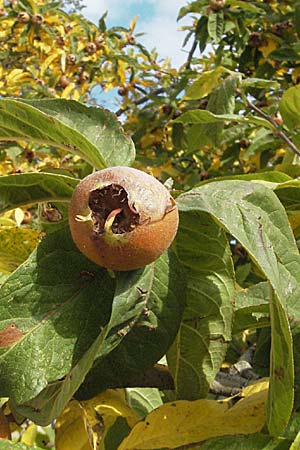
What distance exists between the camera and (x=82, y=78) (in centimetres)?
434

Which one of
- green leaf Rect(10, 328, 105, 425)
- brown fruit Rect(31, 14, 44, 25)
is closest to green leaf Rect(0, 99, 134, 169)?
green leaf Rect(10, 328, 105, 425)

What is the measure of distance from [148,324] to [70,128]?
0.24 metres

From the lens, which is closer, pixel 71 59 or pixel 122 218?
pixel 122 218

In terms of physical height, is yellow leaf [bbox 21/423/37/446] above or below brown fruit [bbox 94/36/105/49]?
above

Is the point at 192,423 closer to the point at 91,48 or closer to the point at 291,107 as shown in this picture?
the point at 291,107

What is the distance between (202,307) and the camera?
746 mm

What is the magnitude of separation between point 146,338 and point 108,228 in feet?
0.53

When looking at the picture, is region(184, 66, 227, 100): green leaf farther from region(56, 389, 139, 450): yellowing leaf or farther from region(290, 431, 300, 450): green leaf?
region(290, 431, 300, 450): green leaf

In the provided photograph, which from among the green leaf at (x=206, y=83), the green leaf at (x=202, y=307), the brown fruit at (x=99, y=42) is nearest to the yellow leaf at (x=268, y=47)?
the green leaf at (x=206, y=83)

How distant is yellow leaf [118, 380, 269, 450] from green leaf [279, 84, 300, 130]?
715 mm

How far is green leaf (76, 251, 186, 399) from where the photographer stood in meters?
0.67

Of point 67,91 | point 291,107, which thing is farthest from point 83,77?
point 291,107

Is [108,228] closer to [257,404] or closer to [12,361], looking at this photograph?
[12,361]

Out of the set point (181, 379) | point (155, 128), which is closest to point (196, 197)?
point (181, 379)
